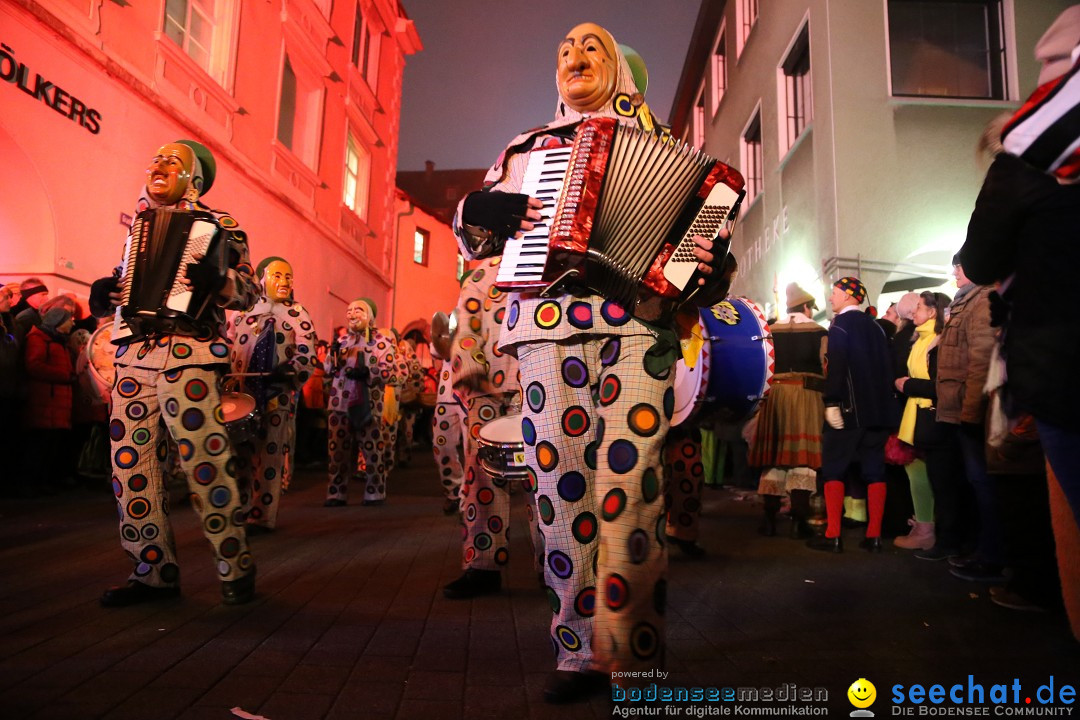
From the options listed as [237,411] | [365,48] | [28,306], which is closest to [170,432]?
[237,411]

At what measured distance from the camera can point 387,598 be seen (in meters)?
3.43

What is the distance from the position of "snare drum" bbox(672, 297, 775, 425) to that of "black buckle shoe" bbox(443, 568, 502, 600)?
1509mm

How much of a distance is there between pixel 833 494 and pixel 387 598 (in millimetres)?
3357

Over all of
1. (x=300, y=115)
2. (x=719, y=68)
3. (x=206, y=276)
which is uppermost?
(x=719, y=68)

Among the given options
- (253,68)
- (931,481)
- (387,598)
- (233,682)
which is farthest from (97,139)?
(931,481)

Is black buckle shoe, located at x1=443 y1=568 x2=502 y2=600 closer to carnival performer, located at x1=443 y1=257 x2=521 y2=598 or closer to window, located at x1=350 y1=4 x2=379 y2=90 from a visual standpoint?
carnival performer, located at x1=443 y1=257 x2=521 y2=598

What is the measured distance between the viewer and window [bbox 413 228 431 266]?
29.8 meters

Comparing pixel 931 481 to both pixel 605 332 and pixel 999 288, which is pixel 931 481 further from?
pixel 605 332

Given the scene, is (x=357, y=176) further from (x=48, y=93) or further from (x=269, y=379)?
(x=269, y=379)

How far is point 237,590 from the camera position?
10.6 ft

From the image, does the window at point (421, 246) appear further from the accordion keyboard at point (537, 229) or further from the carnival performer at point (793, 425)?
the accordion keyboard at point (537, 229)

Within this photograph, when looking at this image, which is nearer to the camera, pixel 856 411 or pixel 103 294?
pixel 103 294

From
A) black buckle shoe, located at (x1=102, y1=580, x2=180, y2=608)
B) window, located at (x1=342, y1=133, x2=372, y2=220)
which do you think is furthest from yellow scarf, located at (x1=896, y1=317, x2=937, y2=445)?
window, located at (x1=342, y1=133, x2=372, y2=220)

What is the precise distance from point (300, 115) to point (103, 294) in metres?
14.2
